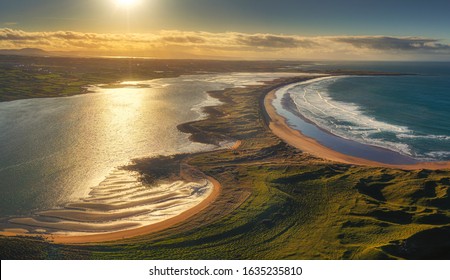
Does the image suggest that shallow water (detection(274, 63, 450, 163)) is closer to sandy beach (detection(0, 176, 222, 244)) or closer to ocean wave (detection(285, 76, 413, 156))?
ocean wave (detection(285, 76, 413, 156))

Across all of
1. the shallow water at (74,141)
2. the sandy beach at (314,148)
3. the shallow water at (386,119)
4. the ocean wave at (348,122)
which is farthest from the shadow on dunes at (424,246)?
the shallow water at (74,141)

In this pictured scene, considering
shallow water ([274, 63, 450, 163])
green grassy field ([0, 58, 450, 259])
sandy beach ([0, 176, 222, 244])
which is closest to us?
green grassy field ([0, 58, 450, 259])

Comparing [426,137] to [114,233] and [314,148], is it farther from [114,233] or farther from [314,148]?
[114,233]

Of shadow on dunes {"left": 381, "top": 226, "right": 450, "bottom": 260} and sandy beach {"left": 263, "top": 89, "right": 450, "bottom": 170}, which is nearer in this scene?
shadow on dunes {"left": 381, "top": 226, "right": 450, "bottom": 260}

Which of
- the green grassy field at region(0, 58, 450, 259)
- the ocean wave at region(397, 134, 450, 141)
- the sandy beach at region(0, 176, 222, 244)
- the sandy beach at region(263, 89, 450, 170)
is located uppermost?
the ocean wave at region(397, 134, 450, 141)

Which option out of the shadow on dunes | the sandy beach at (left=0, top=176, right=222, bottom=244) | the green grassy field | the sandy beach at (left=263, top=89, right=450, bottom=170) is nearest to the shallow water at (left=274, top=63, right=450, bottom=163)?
the sandy beach at (left=263, top=89, right=450, bottom=170)

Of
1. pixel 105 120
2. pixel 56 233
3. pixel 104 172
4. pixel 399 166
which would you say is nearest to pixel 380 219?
pixel 399 166

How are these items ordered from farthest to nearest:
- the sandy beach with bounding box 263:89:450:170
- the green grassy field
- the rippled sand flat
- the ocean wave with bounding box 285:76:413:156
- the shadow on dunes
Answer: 1. the ocean wave with bounding box 285:76:413:156
2. the sandy beach with bounding box 263:89:450:170
3. the rippled sand flat
4. the green grassy field
5. the shadow on dunes

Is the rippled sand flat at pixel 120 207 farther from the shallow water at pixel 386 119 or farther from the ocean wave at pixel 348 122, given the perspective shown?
the ocean wave at pixel 348 122
